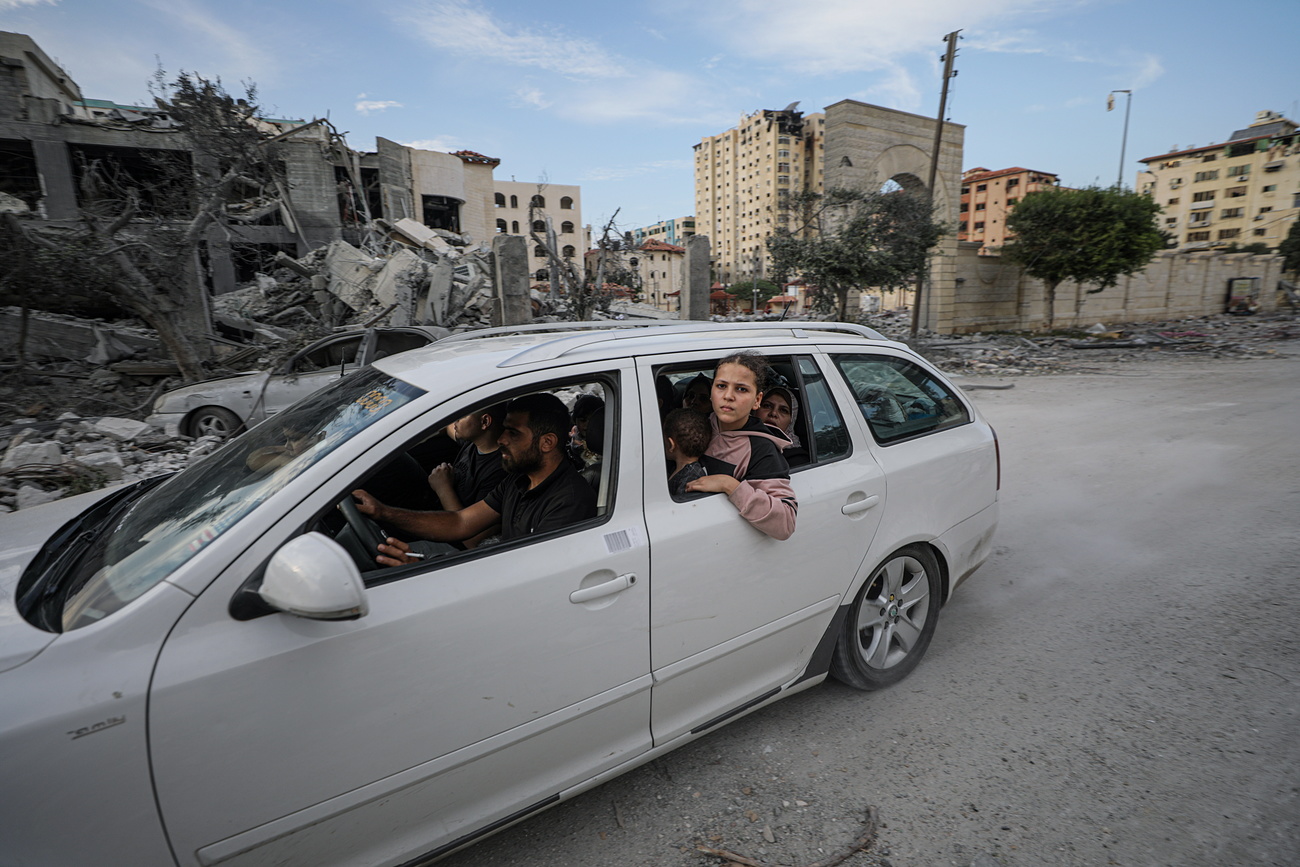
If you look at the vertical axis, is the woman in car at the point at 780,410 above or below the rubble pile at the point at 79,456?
above

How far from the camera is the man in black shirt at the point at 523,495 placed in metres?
2.16

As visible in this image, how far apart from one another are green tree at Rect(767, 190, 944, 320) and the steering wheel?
680 inches

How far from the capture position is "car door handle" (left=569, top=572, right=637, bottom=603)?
188 cm

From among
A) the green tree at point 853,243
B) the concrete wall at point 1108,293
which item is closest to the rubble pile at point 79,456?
the green tree at point 853,243

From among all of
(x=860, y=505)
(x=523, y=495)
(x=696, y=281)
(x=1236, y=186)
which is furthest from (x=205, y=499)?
(x=1236, y=186)

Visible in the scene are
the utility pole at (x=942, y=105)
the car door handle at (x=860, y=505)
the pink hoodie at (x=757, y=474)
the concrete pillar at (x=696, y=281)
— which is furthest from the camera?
the utility pole at (x=942, y=105)

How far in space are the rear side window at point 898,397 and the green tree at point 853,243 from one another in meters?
15.4

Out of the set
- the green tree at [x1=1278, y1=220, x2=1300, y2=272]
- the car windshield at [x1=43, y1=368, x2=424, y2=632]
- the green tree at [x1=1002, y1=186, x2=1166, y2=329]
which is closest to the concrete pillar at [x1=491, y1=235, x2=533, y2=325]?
the car windshield at [x1=43, y1=368, x2=424, y2=632]

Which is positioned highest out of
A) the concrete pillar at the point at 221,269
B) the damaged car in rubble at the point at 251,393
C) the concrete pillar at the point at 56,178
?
the concrete pillar at the point at 56,178

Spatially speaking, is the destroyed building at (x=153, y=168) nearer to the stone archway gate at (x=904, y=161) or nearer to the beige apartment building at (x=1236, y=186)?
the stone archway gate at (x=904, y=161)

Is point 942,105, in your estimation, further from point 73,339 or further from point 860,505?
point 73,339

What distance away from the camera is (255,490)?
1733 mm

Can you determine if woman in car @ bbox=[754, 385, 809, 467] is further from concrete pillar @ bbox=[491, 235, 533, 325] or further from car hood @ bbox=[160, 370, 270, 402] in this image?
concrete pillar @ bbox=[491, 235, 533, 325]

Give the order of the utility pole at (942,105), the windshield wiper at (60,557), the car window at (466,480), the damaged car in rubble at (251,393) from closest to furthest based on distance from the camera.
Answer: the windshield wiper at (60,557) < the car window at (466,480) < the damaged car in rubble at (251,393) < the utility pole at (942,105)
